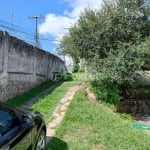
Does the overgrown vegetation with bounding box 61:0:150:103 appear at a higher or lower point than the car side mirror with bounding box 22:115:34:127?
higher

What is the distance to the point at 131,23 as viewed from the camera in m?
16.2

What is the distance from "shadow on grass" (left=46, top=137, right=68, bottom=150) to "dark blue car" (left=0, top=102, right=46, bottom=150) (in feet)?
3.78

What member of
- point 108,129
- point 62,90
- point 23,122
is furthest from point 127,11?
point 23,122

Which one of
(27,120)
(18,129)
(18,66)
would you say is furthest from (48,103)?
(18,129)

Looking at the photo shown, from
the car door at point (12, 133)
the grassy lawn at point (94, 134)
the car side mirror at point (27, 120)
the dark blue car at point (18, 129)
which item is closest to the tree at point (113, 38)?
the grassy lawn at point (94, 134)

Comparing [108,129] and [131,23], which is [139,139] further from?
[131,23]

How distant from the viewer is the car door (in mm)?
4910

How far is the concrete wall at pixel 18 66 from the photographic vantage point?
12.7m

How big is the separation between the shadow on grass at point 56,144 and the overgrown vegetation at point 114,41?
7256 mm

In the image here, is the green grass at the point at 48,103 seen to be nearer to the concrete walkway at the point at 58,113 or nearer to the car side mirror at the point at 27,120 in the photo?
the concrete walkway at the point at 58,113

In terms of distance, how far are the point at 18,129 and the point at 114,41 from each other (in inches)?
440

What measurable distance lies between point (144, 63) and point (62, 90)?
4.19 m

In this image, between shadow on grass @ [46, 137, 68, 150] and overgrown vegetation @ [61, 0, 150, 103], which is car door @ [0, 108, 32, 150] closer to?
shadow on grass @ [46, 137, 68, 150]

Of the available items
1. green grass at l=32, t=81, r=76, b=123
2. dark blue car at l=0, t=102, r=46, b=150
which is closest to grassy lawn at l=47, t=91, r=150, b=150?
green grass at l=32, t=81, r=76, b=123
